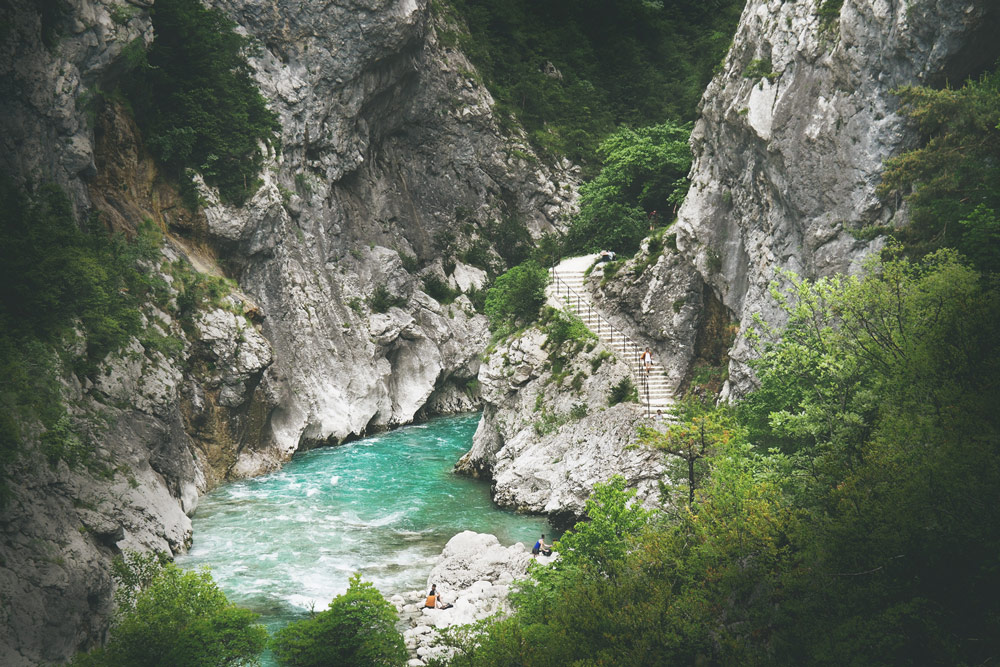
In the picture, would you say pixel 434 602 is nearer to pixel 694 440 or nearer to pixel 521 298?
pixel 694 440

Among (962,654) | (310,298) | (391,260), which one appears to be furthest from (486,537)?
(391,260)

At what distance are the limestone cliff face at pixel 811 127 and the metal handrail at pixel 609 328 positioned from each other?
458 cm

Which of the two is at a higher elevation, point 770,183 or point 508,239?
point 508,239

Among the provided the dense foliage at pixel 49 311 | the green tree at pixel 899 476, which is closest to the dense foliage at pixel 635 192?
the green tree at pixel 899 476

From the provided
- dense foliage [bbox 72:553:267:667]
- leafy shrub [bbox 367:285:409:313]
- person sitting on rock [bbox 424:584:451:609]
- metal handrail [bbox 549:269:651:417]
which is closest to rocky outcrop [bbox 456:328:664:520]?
metal handrail [bbox 549:269:651:417]

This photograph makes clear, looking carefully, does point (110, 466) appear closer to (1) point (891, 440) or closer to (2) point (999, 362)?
(1) point (891, 440)

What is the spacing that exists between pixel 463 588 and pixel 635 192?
28108mm

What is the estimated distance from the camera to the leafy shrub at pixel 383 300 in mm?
49438

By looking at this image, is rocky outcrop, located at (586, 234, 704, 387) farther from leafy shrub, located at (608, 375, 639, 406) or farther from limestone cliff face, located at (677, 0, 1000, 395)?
leafy shrub, located at (608, 375, 639, 406)

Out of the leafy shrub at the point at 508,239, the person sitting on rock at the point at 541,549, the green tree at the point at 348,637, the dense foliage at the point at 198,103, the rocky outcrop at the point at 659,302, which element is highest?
the dense foliage at the point at 198,103

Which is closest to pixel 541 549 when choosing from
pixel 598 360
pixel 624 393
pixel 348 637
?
pixel 624 393

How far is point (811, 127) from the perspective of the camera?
24031mm

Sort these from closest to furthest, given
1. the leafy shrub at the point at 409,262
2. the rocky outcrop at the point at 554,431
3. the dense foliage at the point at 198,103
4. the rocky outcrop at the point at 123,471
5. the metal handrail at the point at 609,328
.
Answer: the rocky outcrop at the point at 123,471 → the rocky outcrop at the point at 554,431 → the metal handrail at the point at 609,328 → the dense foliage at the point at 198,103 → the leafy shrub at the point at 409,262

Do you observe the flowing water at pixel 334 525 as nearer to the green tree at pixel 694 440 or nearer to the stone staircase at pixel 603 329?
the stone staircase at pixel 603 329
